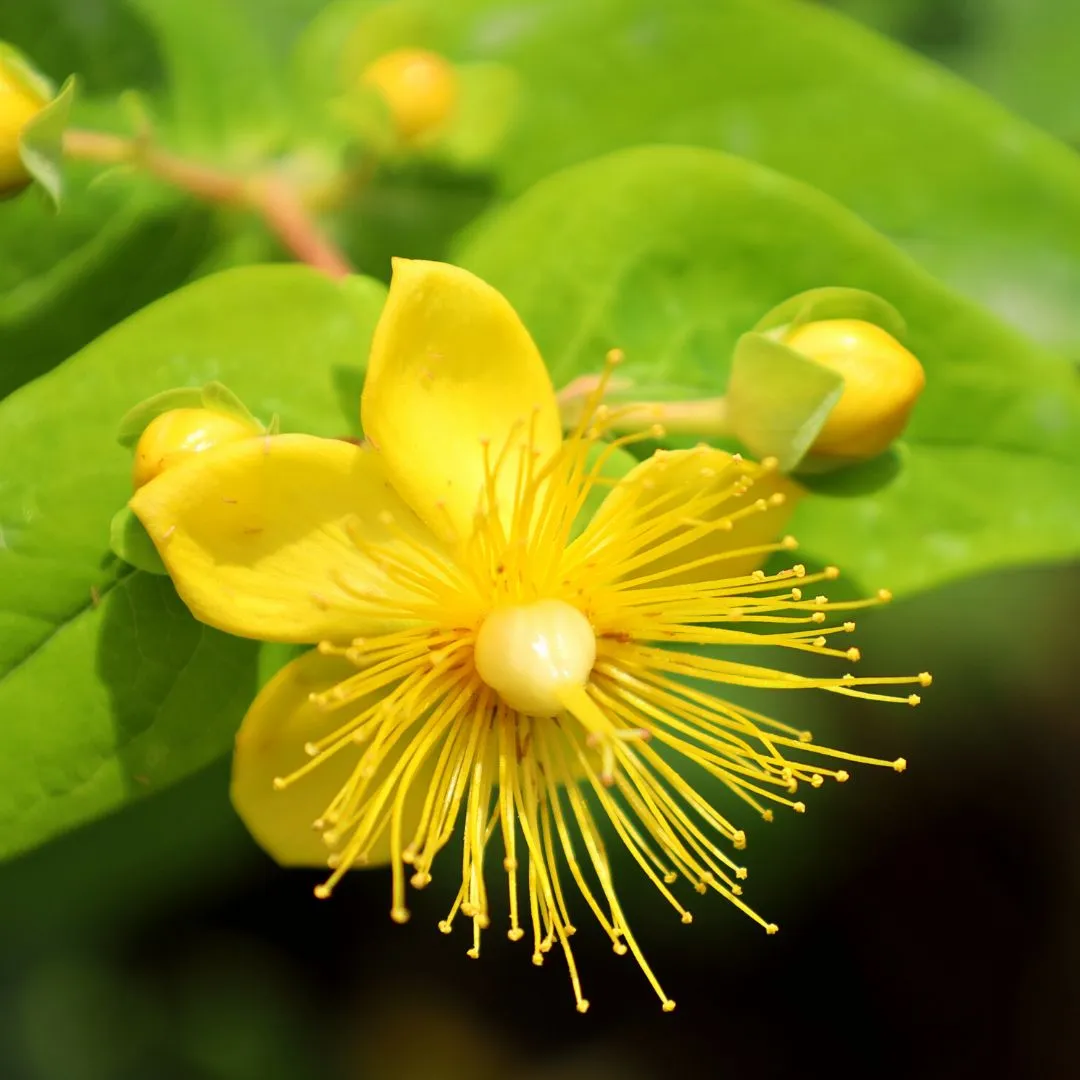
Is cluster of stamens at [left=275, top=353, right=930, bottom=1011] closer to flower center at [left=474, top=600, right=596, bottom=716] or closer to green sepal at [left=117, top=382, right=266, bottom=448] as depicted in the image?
flower center at [left=474, top=600, right=596, bottom=716]

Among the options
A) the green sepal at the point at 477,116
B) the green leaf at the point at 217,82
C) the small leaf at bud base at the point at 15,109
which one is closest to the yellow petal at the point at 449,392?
the small leaf at bud base at the point at 15,109

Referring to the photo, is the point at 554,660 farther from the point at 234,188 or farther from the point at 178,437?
the point at 234,188

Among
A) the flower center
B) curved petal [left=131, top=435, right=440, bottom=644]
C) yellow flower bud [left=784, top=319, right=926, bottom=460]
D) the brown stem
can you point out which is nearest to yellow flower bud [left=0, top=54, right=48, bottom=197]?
the brown stem

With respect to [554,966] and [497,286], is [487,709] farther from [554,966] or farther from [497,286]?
[554,966]

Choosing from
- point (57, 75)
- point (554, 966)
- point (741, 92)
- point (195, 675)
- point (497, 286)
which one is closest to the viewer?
point (195, 675)

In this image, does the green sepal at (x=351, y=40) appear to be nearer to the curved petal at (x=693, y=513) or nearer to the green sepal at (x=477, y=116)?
the green sepal at (x=477, y=116)

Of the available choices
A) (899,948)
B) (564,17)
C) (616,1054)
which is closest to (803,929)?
(899,948)
